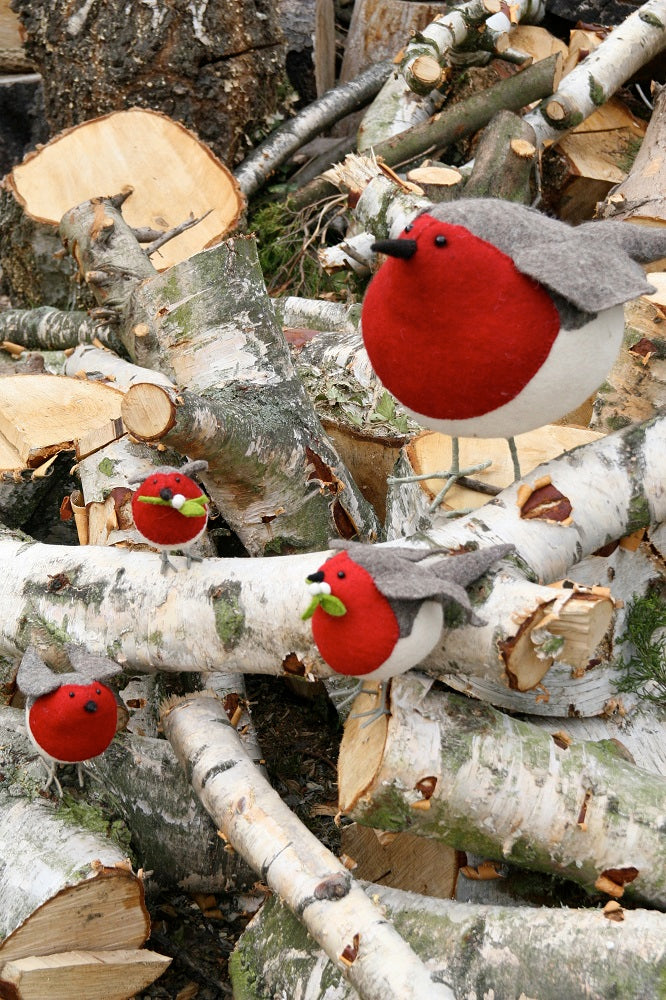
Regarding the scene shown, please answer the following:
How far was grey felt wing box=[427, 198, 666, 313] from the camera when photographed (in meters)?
1.71

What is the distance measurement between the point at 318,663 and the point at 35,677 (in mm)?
632

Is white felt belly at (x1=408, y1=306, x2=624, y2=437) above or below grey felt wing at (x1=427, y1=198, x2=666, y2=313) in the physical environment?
below

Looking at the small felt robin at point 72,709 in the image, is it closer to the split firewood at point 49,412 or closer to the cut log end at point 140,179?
the split firewood at point 49,412

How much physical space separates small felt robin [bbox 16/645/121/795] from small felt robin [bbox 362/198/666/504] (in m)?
0.89

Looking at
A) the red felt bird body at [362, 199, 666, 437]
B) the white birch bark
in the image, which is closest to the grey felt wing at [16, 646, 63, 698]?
the white birch bark

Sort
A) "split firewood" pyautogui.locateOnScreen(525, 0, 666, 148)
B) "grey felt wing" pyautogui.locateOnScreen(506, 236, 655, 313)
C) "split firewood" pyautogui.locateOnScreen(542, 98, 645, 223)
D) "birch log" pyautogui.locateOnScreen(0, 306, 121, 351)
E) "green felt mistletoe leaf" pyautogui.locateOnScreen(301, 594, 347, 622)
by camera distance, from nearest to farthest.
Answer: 1. "green felt mistletoe leaf" pyautogui.locateOnScreen(301, 594, 347, 622)
2. "grey felt wing" pyautogui.locateOnScreen(506, 236, 655, 313)
3. "birch log" pyautogui.locateOnScreen(0, 306, 121, 351)
4. "split firewood" pyautogui.locateOnScreen(525, 0, 666, 148)
5. "split firewood" pyautogui.locateOnScreen(542, 98, 645, 223)

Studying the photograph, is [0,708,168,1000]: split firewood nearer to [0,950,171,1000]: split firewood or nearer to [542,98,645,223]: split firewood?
[0,950,171,1000]: split firewood

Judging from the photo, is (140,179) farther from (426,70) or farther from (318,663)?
(318,663)

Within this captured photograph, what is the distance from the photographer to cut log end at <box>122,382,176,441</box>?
6.99ft

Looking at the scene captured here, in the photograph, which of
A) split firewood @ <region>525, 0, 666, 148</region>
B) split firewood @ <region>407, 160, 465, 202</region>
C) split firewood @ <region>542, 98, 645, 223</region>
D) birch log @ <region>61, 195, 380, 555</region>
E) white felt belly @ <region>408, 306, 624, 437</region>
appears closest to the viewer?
white felt belly @ <region>408, 306, 624, 437</region>

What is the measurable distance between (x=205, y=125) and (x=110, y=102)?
1.53 ft

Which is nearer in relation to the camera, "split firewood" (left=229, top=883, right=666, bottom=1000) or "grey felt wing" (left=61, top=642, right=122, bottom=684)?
"split firewood" (left=229, top=883, right=666, bottom=1000)

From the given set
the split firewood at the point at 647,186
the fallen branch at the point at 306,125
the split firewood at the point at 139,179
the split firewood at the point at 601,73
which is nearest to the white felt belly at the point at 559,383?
the split firewood at the point at 647,186

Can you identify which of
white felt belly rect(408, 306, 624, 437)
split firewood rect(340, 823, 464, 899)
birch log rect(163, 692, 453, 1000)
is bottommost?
split firewood rect(340, 823, 464, 899)
